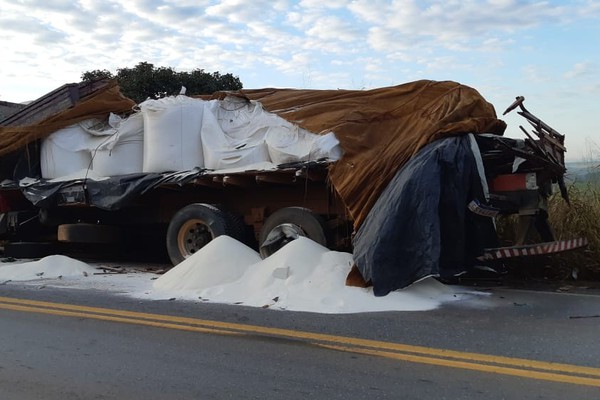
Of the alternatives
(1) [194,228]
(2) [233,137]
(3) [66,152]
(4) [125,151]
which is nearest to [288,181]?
(2) [233,137]

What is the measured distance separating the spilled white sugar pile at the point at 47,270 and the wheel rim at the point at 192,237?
1.56 m

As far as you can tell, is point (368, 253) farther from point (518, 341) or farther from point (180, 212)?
point (180, 212)

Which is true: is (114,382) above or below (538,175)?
below

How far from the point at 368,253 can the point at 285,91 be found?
4.19 m

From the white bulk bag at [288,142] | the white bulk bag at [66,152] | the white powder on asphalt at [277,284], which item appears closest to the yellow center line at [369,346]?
the white powder on asphalt at [277,284]

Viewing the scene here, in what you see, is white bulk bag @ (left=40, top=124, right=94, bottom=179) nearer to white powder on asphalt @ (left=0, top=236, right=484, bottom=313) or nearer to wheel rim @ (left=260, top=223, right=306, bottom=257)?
white powder on asphalt @ (left=0, top=236, right=484, bottom=313)

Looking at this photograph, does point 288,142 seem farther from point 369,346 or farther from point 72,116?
point 369,346

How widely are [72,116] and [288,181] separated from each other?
491 cm

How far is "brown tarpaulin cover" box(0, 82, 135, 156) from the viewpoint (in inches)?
464

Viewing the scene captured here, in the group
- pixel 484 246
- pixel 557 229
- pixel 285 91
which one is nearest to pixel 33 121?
pixel 285 91

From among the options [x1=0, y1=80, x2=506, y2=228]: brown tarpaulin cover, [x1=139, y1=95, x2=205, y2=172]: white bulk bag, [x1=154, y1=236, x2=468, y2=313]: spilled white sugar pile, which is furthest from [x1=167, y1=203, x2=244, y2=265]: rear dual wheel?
[x1=0, y1=80, x2=506, y2=228]: brown tarpaulin cover

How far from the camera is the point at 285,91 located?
34.7 ft

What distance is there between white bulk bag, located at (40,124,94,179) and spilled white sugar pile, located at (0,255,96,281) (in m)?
2.07

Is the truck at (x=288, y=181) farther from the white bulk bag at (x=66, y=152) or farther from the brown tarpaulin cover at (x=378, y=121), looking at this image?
the white bulk bag at (x=66, y=152)
